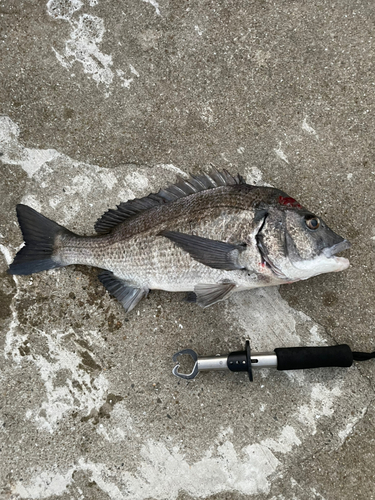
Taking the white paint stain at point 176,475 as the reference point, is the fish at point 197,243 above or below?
above

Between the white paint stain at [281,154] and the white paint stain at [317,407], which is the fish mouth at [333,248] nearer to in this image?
the white paint stain at [281,154]

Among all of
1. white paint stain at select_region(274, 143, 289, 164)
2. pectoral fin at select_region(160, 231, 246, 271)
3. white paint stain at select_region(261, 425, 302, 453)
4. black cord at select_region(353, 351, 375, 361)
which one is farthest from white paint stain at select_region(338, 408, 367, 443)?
white paint stain at select_region(274, 143, 289, 164)

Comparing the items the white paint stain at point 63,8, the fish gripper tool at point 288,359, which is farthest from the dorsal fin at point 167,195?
the white paint stain at point 63,8

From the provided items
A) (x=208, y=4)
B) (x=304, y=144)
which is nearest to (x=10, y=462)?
(x=304, y=144)

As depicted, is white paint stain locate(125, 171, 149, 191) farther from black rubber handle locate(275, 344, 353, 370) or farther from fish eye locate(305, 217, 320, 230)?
black rubber handle locate(275, 344, 353, 370)

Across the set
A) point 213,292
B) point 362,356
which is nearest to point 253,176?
point 213,292

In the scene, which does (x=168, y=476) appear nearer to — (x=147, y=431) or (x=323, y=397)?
(x=147, y=431)

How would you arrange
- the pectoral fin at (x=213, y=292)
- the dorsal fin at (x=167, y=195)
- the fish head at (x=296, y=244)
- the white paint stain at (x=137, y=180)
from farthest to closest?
the white paint stain at (x=137, y=180) < the dorsal fin at (x=167, y=195) < the pectoral fin at (x=213, y=292) < the fish head at (x=296, y=244)
